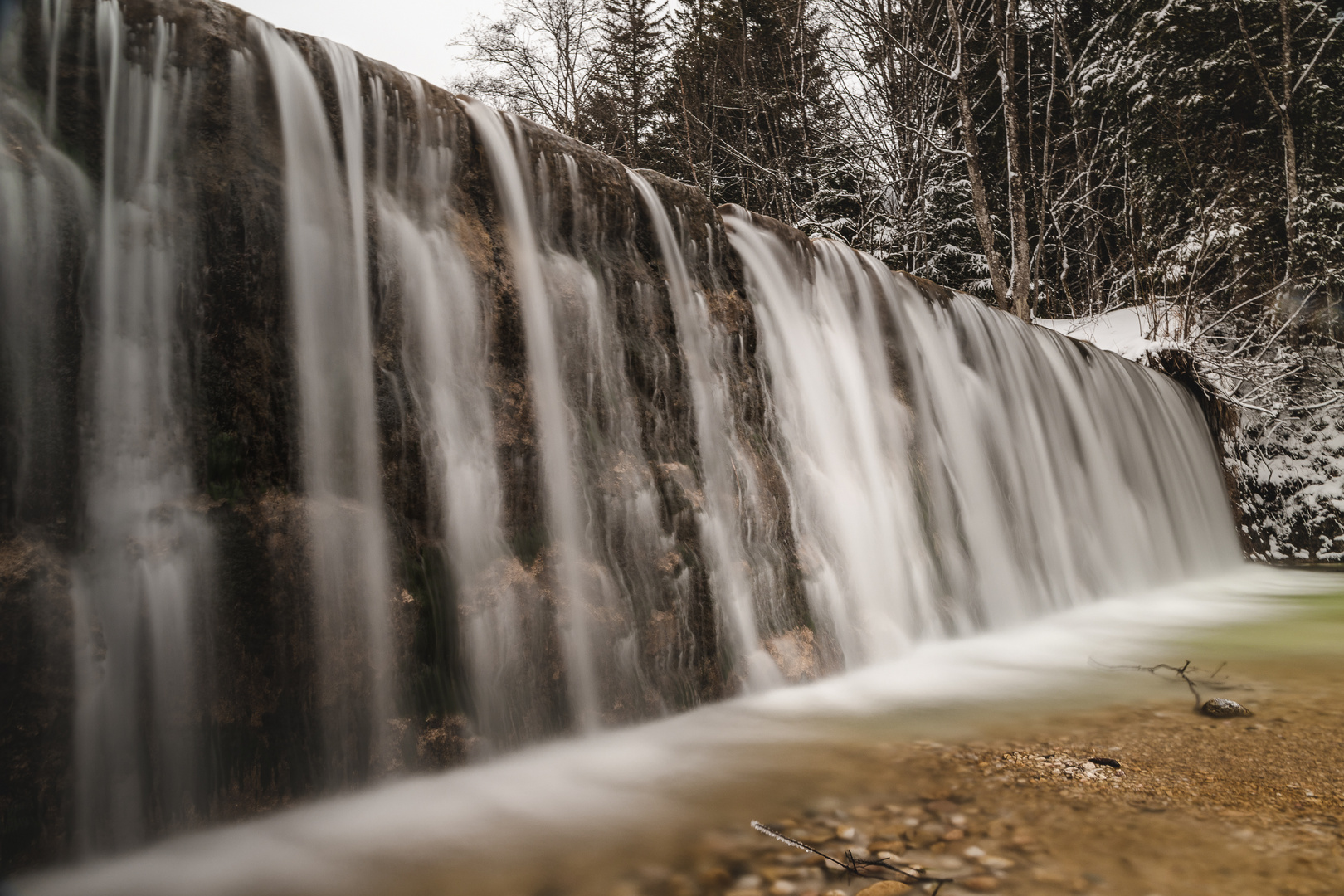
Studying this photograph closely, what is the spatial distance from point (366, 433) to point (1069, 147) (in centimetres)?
Result: 1669

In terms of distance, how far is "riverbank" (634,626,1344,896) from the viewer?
1.56m

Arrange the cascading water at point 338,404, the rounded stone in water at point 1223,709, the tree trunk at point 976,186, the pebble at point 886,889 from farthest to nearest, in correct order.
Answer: the tree trunk at point 976,186 → the rounded stone in water at point 1223,709 → the cascading water at point 338,404 → the pebble at point 886,889

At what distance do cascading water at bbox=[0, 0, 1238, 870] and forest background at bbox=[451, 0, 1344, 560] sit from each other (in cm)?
820

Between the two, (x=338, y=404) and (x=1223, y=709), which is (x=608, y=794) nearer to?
(x=338, y=404)

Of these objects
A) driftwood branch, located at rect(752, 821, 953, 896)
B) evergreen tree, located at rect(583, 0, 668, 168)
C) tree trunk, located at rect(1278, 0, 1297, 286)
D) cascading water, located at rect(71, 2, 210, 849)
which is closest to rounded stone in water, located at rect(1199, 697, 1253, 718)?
driftwood branch, located at rect(752, 821, 953, 896)

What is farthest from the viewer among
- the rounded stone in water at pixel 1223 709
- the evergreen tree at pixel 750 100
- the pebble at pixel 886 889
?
the evergreen tree at pixel 750 100

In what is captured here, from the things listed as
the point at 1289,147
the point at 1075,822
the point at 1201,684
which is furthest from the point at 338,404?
the point at 1289,147

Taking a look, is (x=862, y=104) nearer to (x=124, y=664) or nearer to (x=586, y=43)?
(x=586, y=43)

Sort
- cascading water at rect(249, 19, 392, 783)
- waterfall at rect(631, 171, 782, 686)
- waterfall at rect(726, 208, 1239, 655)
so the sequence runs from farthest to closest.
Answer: waterfall at rect(726, 208, 1239, 655) → waterfall at rect(631, 171, 782, 686) → cascading water at rect(249, 19, 392, 783)

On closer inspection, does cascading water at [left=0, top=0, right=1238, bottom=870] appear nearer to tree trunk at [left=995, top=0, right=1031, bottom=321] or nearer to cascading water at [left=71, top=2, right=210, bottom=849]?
cascading water at [left=71, top=2, right=210, bottom=849]

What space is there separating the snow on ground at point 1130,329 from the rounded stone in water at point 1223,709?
807 cm

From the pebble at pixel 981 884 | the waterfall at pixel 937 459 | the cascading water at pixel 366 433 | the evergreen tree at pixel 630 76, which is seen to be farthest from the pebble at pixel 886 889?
the evergreen tree at pixel 630 76

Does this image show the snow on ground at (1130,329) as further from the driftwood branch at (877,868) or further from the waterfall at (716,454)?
the driftwood branch at (877,868)

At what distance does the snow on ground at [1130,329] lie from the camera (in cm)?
1014
